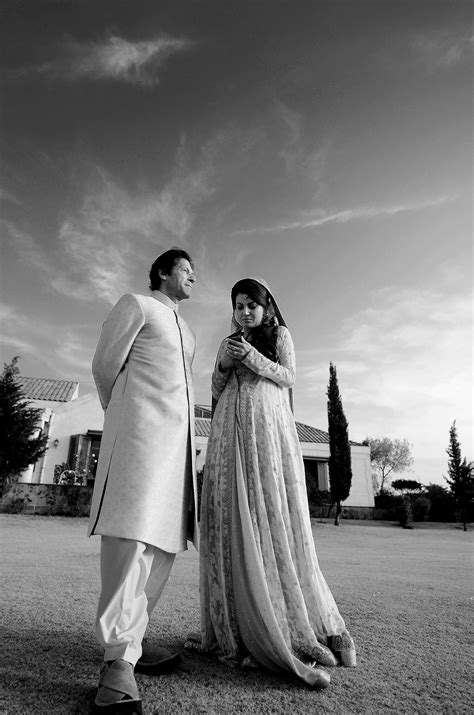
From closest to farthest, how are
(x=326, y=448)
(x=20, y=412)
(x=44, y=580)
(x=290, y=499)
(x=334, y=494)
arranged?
(x=290, y=499) → (x=44, y=580) → (x=20, y=412) → (x=334, y=494) → (x=326, y=448)

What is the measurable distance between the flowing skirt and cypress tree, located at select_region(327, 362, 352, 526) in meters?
17.3

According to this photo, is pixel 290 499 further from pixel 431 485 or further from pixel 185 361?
pixel 431 485

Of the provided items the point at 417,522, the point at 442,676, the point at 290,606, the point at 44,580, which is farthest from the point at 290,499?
the point at 417,522

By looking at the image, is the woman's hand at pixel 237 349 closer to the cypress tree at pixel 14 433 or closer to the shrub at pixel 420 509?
the cypress tree at pixel 14 433

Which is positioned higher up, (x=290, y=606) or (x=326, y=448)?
(x=326, y=448)

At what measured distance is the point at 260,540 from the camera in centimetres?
202

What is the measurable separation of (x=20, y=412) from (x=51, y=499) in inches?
132

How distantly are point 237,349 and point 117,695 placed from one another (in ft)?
5.07

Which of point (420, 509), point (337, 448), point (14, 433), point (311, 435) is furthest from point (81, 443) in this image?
point (420, 509)

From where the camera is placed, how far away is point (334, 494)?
1939 cm

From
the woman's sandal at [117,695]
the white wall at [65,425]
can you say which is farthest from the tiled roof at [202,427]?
the woman's sandal at [117,695]

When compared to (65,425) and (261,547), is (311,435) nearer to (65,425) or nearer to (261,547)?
(65,425)

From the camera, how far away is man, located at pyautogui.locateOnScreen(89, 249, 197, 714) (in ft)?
5.22

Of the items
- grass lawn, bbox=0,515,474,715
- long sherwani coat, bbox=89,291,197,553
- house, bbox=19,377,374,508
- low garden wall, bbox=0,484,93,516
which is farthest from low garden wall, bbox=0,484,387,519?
long sherwani coat, bbox=89,291,197,553
